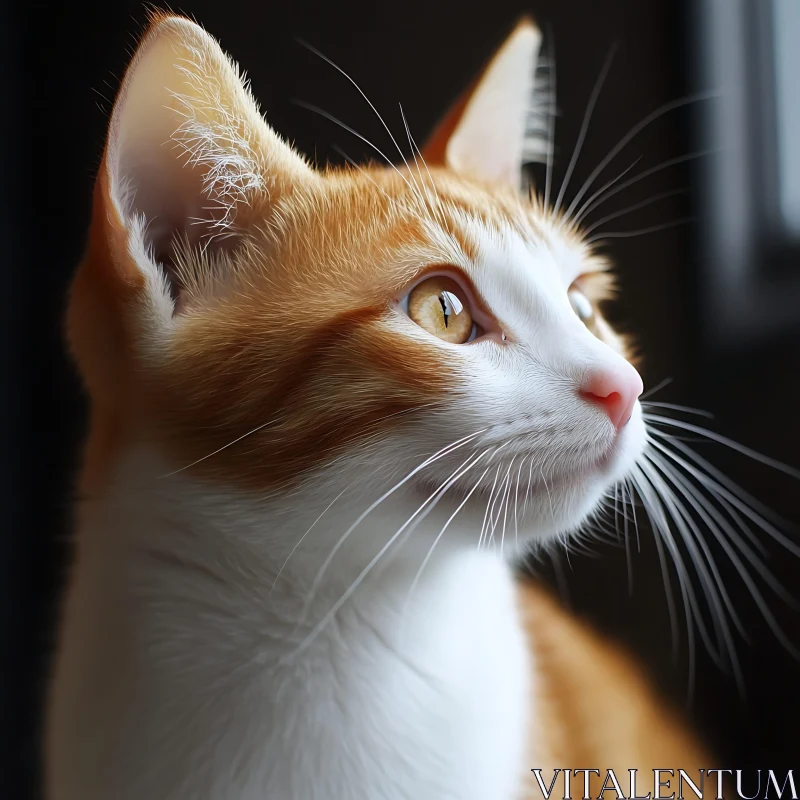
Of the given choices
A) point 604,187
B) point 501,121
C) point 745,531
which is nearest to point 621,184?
point 604,187

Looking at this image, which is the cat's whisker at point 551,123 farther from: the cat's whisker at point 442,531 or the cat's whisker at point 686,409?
the cat's whisker at point 442,531

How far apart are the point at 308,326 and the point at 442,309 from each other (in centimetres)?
11

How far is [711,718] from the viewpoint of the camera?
84 centimetres

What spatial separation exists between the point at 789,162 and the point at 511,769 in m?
0.76

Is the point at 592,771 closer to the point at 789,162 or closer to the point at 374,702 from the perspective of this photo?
the point at 374,702

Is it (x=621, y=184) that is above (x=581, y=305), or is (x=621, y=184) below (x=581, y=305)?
above

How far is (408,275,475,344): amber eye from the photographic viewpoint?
0.62 meters

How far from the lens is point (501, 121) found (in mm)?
817

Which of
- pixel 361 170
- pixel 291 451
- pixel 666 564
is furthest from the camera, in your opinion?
pixel 666 564

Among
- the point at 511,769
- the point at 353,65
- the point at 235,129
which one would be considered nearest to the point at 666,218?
the point at 353,65

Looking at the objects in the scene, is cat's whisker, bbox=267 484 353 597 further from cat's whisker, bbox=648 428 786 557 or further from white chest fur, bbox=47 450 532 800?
cat's whisker, bbox=648 428 786 557

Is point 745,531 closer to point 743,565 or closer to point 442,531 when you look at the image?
point 743,565

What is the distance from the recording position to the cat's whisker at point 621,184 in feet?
2.80

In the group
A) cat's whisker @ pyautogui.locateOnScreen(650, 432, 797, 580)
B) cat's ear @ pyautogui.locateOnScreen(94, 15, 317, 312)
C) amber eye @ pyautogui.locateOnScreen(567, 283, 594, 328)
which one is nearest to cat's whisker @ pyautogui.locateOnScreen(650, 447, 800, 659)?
cat's whisker @ pyautogui.locateOnScreen(650, 432, 797, 580)
